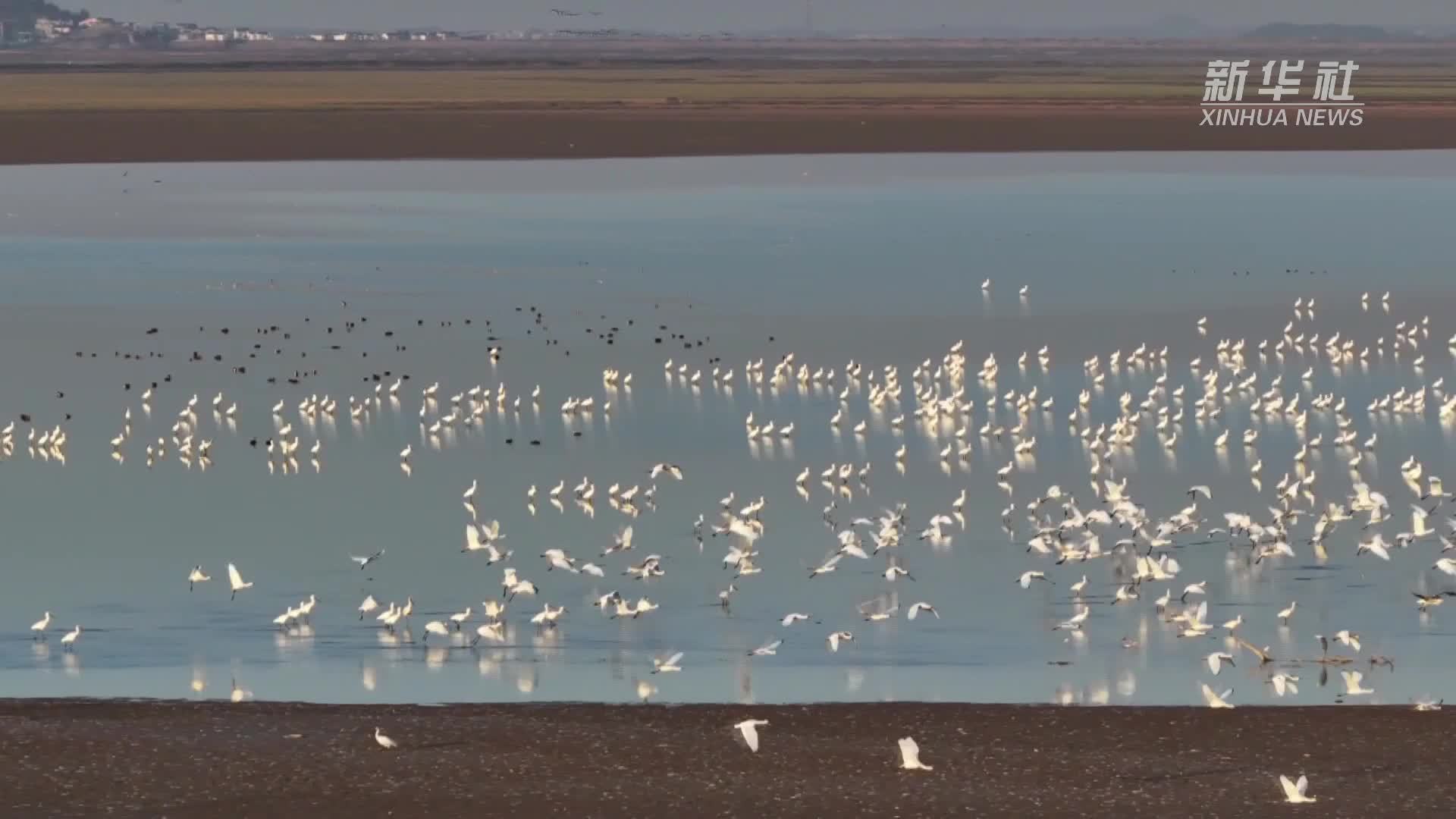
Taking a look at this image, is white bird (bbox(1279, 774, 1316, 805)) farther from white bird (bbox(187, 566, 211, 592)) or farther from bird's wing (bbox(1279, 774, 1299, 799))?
white bird (bbox(187, 566, 211, 592))

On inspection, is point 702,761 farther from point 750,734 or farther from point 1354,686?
point 1354,686

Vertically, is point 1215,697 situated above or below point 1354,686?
below

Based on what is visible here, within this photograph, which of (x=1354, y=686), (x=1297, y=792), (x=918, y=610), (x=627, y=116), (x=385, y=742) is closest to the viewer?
Answer: (x=1297, y=792)

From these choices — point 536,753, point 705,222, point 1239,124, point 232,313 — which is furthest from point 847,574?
point 1239,124

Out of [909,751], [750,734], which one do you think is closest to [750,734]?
[750,734]

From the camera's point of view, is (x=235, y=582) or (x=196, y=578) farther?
(x=196, y=578)

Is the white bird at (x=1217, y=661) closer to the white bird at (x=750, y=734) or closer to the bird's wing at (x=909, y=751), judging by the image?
the bird's wing at (x=909, y=751)

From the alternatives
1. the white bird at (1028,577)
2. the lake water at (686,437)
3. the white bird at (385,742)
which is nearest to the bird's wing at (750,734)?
the white bird at (385,742)
